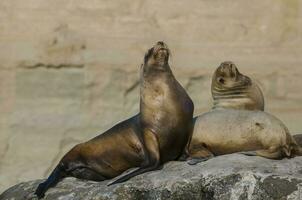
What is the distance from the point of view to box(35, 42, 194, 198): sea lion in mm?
7043

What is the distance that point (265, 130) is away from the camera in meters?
6.95

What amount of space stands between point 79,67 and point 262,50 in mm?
1711

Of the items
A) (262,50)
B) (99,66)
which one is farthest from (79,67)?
(262,50)

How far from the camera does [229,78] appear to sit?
7766 millimetres

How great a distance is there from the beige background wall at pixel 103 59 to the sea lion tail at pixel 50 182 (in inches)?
114

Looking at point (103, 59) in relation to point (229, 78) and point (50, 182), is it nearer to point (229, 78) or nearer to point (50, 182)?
point (229, 78)

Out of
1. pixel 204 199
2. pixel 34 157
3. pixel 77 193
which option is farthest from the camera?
pixel 34 157

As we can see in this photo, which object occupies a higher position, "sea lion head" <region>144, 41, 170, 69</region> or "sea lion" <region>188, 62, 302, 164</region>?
"sea lion head" <region>144, 41, 170, 69</region>

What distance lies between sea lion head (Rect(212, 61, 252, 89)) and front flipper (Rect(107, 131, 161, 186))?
0.94 m

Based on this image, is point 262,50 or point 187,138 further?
point 262,50

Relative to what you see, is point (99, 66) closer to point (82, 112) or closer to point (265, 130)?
point (82, 112)

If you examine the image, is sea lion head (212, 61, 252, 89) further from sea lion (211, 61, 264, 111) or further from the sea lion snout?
the sea lion snout

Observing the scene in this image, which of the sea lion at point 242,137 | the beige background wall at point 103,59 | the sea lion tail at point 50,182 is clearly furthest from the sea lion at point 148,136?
the beige background wall at point 103,59

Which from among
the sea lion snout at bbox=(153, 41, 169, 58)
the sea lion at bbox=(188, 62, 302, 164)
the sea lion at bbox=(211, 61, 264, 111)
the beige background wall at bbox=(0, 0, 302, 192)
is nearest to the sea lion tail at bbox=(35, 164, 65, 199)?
the sea lion at bbox=(188, 62, 302, 164)
